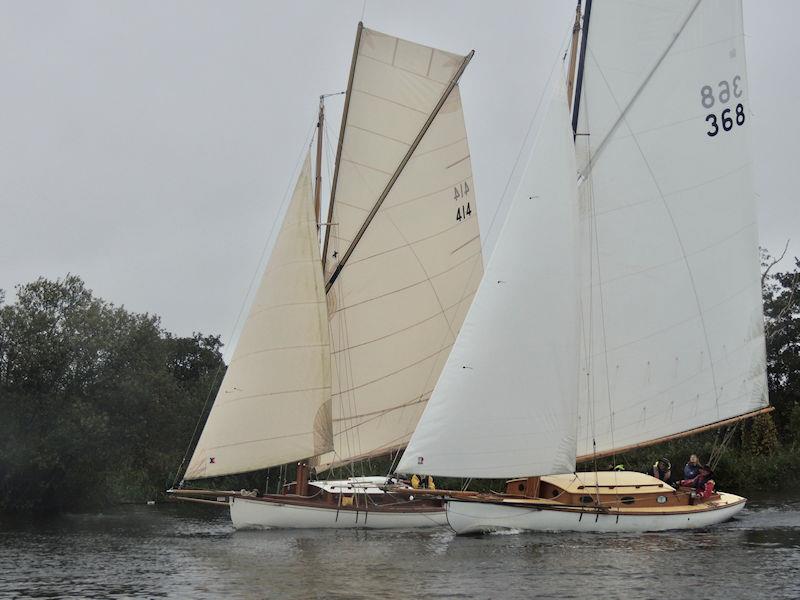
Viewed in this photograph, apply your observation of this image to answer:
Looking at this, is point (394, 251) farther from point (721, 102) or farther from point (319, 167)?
point (721, 102)

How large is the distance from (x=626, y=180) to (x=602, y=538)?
40.2 ft

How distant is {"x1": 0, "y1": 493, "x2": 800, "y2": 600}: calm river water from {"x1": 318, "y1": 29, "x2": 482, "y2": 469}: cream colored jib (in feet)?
22.0

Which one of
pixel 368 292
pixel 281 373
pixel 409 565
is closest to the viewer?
pixel 409 565

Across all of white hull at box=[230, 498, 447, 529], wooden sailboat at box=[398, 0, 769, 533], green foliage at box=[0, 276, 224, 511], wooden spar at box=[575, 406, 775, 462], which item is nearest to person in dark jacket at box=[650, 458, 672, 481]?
wooden sailboat at box=[398, 0, 769, 533]

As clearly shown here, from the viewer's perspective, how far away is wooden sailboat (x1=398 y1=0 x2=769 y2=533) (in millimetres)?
37625

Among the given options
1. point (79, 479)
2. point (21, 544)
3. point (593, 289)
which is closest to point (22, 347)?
point (79, 479)

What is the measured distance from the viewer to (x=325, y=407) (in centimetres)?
4597

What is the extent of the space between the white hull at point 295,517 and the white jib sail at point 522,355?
→ 10874 mm

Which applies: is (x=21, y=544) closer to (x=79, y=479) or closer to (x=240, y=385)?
(x=240, y=385)

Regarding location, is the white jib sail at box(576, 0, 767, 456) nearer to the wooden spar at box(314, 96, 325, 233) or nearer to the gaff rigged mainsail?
the gaff rigged mainsail

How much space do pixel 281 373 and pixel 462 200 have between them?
12279 mm

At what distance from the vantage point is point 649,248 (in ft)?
131

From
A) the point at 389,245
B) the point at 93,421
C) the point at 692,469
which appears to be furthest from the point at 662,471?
the point at 93,421

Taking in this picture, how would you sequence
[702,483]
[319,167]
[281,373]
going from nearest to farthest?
1. [702,483]
2. [281,373]
3. [319,167]
